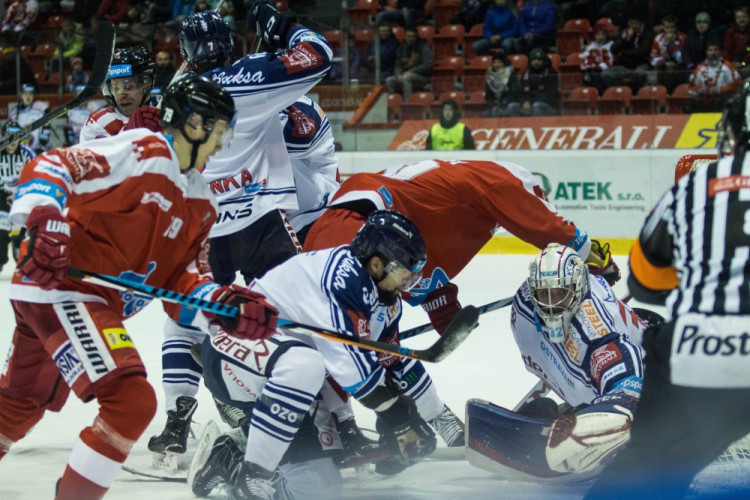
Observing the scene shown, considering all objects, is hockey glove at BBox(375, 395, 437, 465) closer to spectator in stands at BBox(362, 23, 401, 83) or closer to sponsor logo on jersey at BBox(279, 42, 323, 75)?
sponsor logo on jersey at BBox(279, 42, 323, 75)

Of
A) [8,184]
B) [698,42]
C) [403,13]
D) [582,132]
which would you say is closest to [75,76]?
[8,184]

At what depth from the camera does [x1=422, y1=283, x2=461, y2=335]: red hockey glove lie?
4180 millimetres

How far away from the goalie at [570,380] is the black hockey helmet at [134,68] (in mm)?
1770

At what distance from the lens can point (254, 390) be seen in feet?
10.1

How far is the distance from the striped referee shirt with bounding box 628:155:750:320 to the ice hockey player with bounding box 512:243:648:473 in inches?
33.0

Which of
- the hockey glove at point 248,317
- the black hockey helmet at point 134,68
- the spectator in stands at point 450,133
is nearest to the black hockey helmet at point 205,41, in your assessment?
the black hockey helmet at point 134,68

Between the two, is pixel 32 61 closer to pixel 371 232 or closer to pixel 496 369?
pixel 496 369

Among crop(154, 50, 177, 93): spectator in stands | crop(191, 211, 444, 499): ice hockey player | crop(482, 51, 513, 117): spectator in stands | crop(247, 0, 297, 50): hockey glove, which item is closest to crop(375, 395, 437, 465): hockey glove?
crop(191, 211, 444, 499): ice hockey player

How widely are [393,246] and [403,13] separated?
883 cm

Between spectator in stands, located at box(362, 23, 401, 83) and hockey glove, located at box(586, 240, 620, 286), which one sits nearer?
hockey glove, located at box(586, 240, 620, 286)

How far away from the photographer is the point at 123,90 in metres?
A: 4.27

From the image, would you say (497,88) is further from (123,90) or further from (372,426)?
(372,426)

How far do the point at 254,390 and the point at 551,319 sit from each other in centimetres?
92

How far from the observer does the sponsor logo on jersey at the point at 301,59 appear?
12.8 feet
